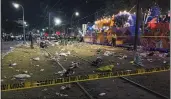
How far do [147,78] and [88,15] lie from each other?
66.6m

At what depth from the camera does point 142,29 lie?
23859 millimetres

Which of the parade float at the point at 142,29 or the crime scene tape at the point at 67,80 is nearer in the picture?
the crime scene tape at the point at 67,80

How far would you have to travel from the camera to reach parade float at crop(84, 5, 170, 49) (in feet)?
64.9

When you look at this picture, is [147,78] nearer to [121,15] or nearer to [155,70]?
[155,70]

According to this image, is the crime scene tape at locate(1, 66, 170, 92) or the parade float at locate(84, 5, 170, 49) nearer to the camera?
the crime scene tape at locate(1, 66, 170, 92)

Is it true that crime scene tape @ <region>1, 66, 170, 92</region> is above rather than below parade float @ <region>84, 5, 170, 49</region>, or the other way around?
below

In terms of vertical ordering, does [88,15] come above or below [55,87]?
above

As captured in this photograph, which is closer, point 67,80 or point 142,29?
point 67,80

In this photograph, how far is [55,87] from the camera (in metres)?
7.64

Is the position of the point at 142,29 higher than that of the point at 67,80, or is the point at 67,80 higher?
the point at 142,29

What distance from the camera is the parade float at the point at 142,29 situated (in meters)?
19.8

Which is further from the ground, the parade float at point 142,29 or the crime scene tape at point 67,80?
the parade float at point 142,29

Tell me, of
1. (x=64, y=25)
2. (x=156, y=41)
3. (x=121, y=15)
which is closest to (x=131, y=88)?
(x=156, y=41)

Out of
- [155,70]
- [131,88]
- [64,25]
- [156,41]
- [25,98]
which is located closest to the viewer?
[25,98]
